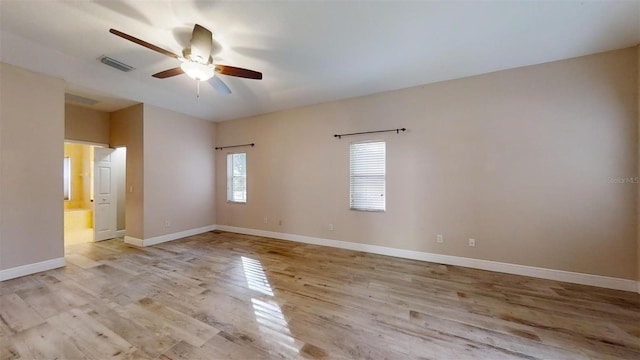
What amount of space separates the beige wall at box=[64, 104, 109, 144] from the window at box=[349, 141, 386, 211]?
5477mm

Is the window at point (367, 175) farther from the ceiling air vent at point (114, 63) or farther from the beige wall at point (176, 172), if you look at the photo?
the beige wall at point (176, 172)

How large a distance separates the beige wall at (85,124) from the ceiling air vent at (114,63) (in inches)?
101

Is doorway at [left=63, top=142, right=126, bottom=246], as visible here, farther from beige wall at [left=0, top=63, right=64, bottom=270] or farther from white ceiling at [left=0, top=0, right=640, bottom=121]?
white ceiling at [left=0, top=0, right=640, bottom=121]

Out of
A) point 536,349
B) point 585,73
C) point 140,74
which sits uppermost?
point 140,74

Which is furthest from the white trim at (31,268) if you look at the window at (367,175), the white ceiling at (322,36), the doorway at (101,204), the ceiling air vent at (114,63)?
the window at (367,175)

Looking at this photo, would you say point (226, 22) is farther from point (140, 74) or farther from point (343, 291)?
point (343, 291)

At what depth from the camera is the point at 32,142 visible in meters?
3.24

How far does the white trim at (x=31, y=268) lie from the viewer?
3.01 metres

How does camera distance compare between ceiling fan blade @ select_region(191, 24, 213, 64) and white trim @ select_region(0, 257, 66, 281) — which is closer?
ceiling fan blade @ select_region(191, 24, 213, 64)

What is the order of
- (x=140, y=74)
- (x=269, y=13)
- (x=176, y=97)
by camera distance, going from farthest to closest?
(x=176, y=97), (x=140, y=74), (x=269, y=13)

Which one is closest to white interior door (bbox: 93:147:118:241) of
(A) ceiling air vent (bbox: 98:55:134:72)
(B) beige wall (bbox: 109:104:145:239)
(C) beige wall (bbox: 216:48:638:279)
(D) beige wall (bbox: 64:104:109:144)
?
(D) beige wall (bbox: 64:104:109:144)

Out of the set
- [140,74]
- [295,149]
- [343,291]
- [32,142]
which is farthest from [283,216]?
[32,142]

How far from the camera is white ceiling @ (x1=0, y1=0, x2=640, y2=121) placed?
220cm

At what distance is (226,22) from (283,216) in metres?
3.68
